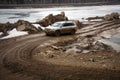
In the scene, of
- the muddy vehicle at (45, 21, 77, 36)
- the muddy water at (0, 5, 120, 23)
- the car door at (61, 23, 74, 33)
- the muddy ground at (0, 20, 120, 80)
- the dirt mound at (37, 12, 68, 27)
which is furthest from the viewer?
the muddy water at (0, 5, 120, 23)

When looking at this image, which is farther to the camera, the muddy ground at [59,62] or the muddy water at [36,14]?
the muddy water at [36,14]

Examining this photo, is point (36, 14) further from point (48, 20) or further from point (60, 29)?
point (60, 29)

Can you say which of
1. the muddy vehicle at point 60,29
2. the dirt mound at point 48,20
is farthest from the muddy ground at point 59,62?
the dirt mound at point 48,20

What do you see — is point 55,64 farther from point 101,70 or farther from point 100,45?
point 100,45

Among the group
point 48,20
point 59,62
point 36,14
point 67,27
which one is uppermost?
point 67,27

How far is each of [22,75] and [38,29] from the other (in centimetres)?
2195

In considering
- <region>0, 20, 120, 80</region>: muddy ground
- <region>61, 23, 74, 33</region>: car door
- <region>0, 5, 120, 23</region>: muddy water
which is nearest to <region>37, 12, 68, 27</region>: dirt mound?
<region>0, 5, 120, 23</region>: muddy water

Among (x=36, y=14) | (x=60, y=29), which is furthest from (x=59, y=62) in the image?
(x=36, y=14)

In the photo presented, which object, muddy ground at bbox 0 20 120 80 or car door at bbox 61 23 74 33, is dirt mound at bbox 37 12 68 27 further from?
muddy ground at bbox 0 20 120 80

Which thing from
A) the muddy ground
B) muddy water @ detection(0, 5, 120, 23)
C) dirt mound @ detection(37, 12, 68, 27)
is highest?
the muddy ground

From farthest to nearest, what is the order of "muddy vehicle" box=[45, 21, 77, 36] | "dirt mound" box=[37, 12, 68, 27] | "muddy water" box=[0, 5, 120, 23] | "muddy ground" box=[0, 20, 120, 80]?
"muddy water" box=[0, 5, 120, 23] → "dirt mound" box=[37, 12, 68, 27] → "muddy vehicle" box=[45, 21, 77, 36] → "muddy ground" box=[0, 20, 120, 80]

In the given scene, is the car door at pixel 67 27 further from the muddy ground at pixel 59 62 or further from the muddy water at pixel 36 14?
the muddy water at pixel 36 14

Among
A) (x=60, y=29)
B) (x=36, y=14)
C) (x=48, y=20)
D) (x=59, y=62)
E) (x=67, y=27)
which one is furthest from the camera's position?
(x=36, y=14)

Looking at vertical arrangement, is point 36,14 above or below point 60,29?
below
